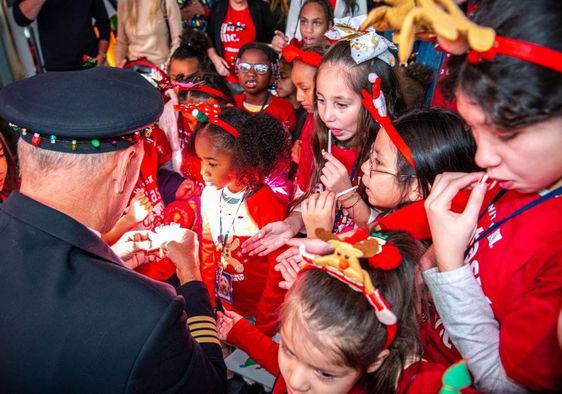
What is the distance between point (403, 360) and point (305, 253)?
420mm

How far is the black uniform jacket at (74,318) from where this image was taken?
3.70 ft

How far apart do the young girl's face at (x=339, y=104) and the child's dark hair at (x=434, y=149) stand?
504 millimetres

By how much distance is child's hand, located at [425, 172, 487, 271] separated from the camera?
3.86 feet

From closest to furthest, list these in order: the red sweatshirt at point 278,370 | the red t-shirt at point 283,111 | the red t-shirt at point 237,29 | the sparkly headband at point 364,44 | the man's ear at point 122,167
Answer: the red sweatshirt at point 278,370
the man's ear at point 122,167
the sparkly headband at point 364,44
the red t-shirt at point 283,111
the red t-shirt at point 237,29

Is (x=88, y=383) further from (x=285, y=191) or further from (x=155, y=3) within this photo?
(x=155, y=3)

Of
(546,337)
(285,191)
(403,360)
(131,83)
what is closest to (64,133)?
(131,83)

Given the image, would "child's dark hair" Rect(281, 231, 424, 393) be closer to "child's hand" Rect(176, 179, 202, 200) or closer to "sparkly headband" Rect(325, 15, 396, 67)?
"sparkly headband" Rect(325, 15, 396, 67)

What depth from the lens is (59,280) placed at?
3.81 ft

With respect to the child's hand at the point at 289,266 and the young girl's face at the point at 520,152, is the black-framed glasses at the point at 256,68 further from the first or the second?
the young girl's face at the point at 520,152

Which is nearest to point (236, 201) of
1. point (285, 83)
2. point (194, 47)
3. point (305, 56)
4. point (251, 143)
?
point (251, 143)

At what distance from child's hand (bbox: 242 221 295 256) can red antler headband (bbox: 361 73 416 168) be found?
0.71m

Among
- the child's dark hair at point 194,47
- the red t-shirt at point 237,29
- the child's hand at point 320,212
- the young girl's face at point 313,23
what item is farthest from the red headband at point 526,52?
the red t-shirt at point 237,29

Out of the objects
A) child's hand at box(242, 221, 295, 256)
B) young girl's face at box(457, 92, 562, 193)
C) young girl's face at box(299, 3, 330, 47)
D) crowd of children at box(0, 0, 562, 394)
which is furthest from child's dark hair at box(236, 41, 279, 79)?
young girl's face at box(457, 92, 562, 193)

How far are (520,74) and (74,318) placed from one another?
1.17m
